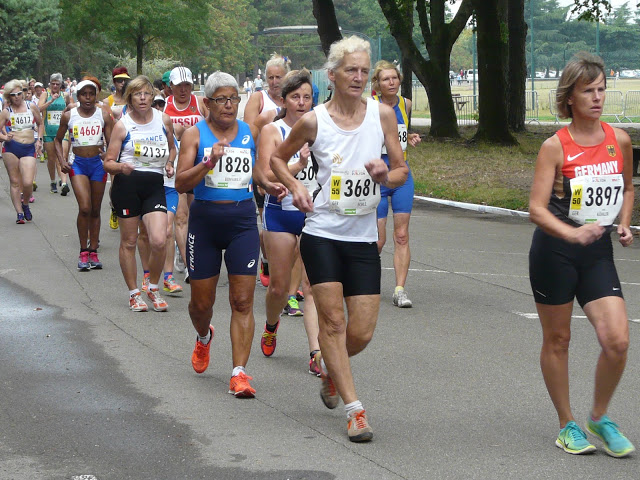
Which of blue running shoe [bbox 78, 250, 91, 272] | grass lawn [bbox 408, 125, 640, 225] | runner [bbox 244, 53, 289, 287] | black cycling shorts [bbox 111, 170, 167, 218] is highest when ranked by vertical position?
runner [bbox 244, 53, 289, 287]

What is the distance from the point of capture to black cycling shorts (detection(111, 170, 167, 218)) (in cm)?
975

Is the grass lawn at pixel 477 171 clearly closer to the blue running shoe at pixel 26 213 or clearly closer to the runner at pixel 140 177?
the blue running shoe at pixel 26 213

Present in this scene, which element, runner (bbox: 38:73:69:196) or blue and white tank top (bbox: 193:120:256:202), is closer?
blue and white tank top (bbox: 193:120:256:202)

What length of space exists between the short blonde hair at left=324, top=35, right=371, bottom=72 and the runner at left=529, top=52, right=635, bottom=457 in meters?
1.06

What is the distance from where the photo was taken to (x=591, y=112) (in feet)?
17.5

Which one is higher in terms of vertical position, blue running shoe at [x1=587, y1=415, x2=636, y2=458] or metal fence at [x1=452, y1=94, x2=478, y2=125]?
blue running shoe at [x1=587, y1=415, x2=636, y2=458]

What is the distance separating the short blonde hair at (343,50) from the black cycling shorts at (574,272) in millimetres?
1365

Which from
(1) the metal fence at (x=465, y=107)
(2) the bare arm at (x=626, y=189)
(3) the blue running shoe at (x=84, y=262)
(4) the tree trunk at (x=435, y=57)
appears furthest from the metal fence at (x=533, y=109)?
(2) the bare arm at (x=626, y=189)

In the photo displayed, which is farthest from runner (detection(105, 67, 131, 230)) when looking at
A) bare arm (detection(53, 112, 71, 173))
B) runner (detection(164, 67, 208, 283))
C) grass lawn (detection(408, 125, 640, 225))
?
grass lawn (detection(408, 125, 640, 225))

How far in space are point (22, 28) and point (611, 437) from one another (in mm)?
69286

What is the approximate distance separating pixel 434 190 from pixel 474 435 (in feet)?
48.9

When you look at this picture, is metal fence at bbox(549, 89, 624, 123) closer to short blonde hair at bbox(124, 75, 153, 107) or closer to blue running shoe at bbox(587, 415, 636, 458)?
short blonde hair at bbox(124, 75, 153, 107)

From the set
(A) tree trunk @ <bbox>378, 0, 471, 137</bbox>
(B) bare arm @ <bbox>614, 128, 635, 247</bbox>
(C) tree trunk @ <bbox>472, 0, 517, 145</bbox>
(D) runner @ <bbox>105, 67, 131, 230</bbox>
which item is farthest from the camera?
(A) tree trunk @ <bbox>378, 0, 471, 137</bbox>

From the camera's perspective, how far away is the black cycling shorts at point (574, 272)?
536cm
